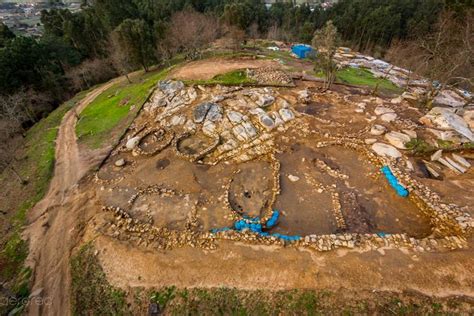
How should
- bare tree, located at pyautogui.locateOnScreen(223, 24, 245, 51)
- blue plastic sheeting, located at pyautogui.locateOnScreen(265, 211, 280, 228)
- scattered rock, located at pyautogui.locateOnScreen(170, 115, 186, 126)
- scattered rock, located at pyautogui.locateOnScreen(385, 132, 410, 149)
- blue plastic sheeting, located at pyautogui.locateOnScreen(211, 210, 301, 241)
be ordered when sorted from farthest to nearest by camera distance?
bare tree, located at pyautogui.locateOnScreen(223, 24, 245, 51) < scattered rock, located at pyautogui.locateOnScreen(170, 115, 186, 126) < scattered rock, located at pyautogui.locateOnScreen(385, 132, 410, 149) < blue plastic sheeting, located at pyautogui.locateOnScreen(265, 211, 280, 228) < blue plastic sheeting, located at pyautogui.locateOnScreen(211, 210, 301, 241)

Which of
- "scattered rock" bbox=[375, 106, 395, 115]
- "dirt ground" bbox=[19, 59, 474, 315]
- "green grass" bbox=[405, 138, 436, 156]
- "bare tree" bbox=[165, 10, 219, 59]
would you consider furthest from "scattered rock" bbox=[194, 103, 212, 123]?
"bare tree" bbox=[165, 10, 219, 59]

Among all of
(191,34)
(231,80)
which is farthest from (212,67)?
(191,34)

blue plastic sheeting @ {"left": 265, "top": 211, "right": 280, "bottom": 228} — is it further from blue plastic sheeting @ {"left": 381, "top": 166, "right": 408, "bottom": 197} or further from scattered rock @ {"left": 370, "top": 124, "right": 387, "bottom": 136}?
scattered rock @ {"left": 370, "top": 124, "right": 387, "bottom": 136}

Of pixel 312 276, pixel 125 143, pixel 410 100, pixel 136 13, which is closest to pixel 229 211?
pixel 312 276

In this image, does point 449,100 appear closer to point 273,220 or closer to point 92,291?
point 273,220

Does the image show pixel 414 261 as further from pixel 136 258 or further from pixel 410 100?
pixel 410 100
